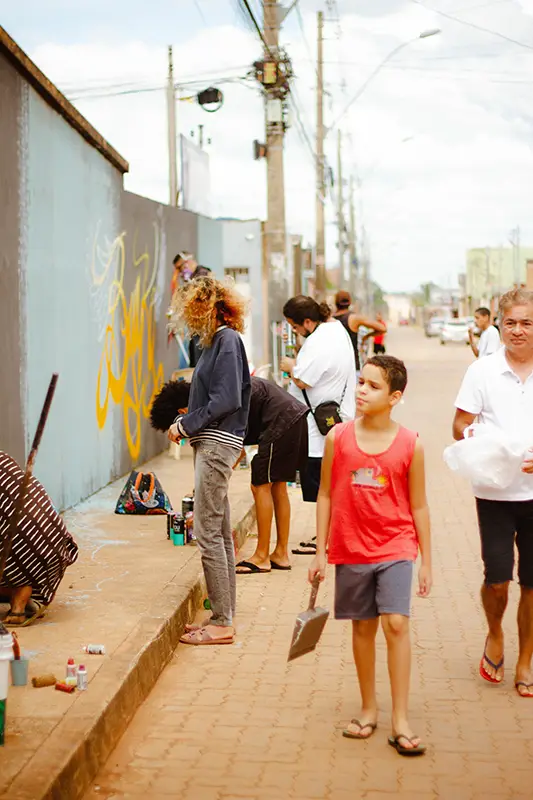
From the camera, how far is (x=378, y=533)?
4.97 metres

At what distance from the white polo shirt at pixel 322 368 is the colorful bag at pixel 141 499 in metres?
1.51

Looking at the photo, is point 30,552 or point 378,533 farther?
point 30,552

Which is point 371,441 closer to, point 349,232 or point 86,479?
point 86,479

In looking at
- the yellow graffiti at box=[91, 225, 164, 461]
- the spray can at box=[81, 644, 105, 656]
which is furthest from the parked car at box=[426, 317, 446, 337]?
the spray can at box=[81, 644, 105, 656]

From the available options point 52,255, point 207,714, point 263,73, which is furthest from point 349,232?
point 207,714

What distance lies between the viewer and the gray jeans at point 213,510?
254 inches

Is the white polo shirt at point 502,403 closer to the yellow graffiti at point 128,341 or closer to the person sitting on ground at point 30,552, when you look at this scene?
the person sitting on ground at point 30,552

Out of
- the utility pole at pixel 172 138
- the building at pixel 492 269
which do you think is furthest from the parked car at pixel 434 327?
the utility pole at pixel 172 138

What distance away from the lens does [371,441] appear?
16.6ft

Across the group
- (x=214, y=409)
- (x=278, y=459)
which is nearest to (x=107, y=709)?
(x=214, y=409)

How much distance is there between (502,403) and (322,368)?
135 inches

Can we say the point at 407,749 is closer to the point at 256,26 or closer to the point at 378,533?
the point at 378,533

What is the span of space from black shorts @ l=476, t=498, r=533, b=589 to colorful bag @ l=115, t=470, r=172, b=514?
4.53 m

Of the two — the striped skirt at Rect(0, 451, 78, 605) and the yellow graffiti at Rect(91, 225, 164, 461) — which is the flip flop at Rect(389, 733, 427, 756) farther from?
the yellow graffiti at Rect(91, 225, 164, 461)
